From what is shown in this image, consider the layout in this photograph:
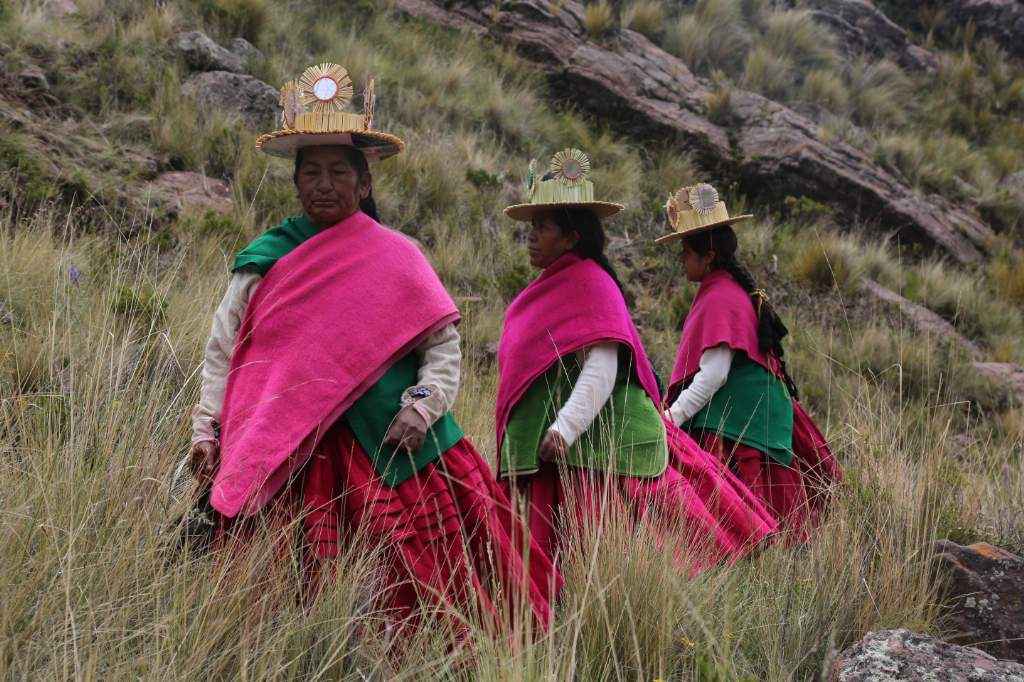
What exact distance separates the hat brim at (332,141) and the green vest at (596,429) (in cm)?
118

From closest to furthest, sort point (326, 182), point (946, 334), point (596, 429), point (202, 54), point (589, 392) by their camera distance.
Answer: point (326, 182)
point (589, 392)
point (596, 429)
point (202, 54)
point (946, 334)

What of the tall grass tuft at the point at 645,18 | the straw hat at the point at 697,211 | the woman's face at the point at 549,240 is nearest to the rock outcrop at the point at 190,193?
the straw hat at the point at 697,211

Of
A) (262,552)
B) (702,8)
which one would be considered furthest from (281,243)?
(702,8)

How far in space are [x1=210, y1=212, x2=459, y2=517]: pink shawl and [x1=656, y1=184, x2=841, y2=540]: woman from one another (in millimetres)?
2342

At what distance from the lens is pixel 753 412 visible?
216 inches

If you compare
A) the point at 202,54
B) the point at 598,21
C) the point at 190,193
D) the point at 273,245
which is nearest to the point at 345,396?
the point at 273,245

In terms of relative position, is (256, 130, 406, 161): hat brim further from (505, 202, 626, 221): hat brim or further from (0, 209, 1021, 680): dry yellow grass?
(0, 209, 1021, 680): dry yellow grass

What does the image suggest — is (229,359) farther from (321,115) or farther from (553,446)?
(553,446)

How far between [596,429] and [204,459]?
5.78 feet

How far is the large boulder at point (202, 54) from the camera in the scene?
400 inches

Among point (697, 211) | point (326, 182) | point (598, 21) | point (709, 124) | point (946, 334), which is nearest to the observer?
point (326, 182)

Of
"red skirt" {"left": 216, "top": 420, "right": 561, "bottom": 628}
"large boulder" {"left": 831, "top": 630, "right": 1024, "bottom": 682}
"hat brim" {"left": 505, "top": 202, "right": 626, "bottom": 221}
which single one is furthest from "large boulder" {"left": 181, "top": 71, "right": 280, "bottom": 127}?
"large boulder" {"left": 831, "top": 630, "right": 1024, "bottom": 682}

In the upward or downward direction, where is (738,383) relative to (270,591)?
downward

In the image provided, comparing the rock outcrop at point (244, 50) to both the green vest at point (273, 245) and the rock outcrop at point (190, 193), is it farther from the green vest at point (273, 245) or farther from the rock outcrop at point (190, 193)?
the green vest at point (273, 245)
